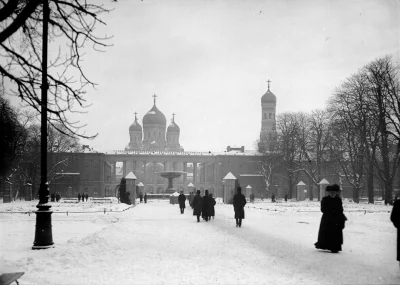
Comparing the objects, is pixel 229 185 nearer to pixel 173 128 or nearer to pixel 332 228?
pixel 332 228

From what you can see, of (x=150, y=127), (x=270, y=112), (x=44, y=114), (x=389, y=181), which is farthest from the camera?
(x=150, y=127)

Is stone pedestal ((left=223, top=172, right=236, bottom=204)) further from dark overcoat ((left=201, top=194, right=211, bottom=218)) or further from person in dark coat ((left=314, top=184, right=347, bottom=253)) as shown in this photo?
person in dark coat ((left=314, top=184, right=347, bottom=253))

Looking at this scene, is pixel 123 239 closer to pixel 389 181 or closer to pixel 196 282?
pixel 196 282

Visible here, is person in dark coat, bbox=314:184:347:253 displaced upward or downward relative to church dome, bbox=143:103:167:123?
downward

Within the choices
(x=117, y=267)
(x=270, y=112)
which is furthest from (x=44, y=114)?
(x=270, y=112)

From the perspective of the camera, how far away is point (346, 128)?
38031 millimetres

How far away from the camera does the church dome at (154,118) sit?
11131cm

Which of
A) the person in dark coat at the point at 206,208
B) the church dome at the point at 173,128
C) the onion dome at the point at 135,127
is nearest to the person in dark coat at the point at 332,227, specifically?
the person in dark coat at the point at 206,208

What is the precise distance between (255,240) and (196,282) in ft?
18.8

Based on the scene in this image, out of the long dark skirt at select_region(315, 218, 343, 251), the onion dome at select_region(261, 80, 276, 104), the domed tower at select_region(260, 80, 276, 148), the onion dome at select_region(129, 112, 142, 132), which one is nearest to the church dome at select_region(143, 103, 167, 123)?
the onion dome at select_region(129, 112, 142, 132)

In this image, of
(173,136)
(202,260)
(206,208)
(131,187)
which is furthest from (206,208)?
(173,136)

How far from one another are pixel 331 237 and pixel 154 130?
336 ft

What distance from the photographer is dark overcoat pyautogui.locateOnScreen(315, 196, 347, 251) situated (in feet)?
33.5

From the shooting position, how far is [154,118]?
4387 inches
